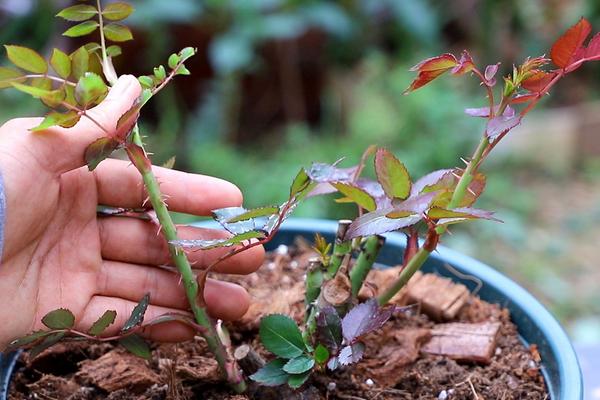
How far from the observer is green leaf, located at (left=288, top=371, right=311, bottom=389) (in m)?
0.79

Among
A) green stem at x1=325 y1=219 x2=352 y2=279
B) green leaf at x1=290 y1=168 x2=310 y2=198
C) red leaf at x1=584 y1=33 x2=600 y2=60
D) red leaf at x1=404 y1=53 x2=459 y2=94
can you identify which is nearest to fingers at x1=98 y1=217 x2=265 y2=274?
green stem at x1=325 y1=219 x2=352 y2=279

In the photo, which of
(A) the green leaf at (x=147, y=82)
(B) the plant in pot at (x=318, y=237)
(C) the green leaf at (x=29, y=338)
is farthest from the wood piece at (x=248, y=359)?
(A) the green leaf at (x=147, y=82)

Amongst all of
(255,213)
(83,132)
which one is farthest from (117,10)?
(255,213)

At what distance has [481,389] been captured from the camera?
0.88 m

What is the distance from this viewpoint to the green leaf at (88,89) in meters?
0.67

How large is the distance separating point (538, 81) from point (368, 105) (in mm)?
1893

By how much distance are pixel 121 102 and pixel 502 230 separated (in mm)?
1935

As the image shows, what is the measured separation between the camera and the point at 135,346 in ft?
2.75

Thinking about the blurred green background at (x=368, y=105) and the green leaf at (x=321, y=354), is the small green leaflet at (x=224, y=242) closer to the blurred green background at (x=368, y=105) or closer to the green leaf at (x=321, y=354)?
the green leaf at (x=321, y=354)

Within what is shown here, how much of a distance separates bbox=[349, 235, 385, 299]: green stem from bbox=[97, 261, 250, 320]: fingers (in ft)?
0.46

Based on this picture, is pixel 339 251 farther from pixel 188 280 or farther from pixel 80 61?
pixel 80 61

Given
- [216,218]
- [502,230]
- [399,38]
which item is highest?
[399,38]

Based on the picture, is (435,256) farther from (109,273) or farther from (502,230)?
(502,230)

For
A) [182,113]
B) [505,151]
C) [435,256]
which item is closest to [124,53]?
[182,113]
